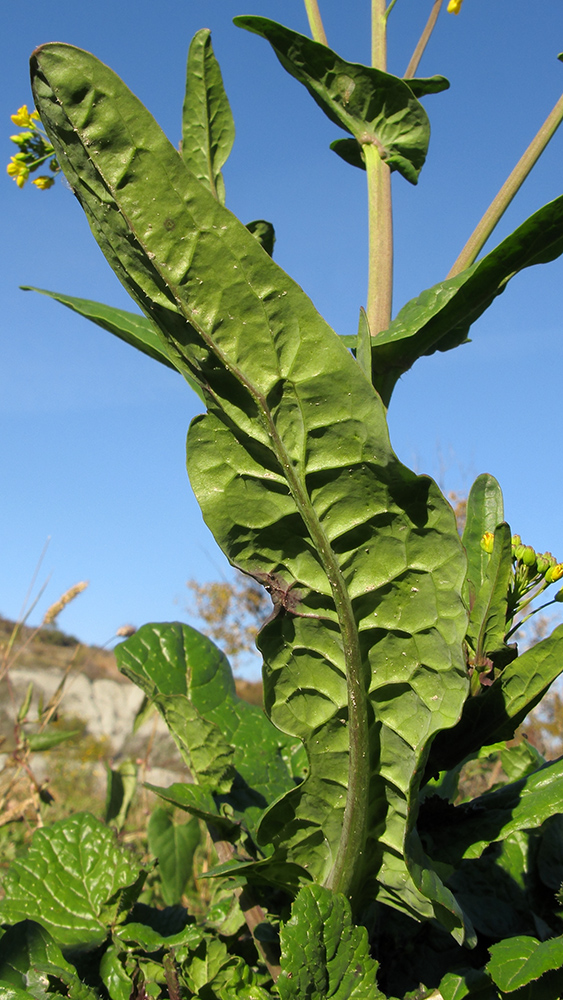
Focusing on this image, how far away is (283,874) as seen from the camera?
123 cm

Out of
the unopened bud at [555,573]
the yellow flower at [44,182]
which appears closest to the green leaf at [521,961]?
the unopened bud at [555,573]

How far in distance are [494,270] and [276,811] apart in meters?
0.91

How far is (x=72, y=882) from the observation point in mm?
1543

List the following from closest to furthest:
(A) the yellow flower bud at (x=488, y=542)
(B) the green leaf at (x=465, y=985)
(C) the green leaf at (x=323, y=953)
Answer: (C) the green leaf at (x=323, y=953)
(B) the green leaf at (x=465, y=985)
(A) the yellow flower bud at (x=488, y=542)

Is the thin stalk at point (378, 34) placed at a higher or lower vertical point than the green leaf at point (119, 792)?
higher

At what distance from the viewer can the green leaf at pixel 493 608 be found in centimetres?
110

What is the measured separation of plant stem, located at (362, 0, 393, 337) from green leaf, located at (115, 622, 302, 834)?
86 cm

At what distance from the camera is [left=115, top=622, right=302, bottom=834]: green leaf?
145 cm

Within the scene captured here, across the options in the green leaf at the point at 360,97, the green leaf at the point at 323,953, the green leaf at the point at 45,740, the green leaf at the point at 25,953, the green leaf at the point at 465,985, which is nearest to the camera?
the green leaf at the point at 323,953

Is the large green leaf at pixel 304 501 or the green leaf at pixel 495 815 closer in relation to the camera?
the large green leaf at pixel 304 501

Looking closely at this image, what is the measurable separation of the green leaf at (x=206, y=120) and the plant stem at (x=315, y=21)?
26cm

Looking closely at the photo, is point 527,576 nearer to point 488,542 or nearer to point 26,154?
point 488,542

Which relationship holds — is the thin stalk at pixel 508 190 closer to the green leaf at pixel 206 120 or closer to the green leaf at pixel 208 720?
the green leaf at pixel 206 120

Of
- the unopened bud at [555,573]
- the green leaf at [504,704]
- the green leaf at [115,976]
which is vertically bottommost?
the green leaf at [115,976]
